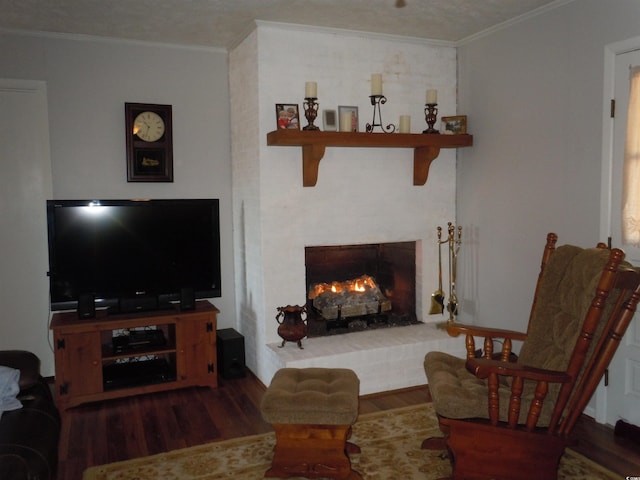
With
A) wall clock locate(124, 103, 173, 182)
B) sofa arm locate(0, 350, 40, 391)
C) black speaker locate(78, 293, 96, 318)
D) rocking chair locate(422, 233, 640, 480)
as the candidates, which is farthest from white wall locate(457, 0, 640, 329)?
sofa arm locate(0, 350, 40, 391)

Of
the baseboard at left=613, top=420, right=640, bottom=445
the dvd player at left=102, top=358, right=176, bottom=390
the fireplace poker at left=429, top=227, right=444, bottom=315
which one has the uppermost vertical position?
the fireplace poker at left=429, top=227, right=444, bottom=315

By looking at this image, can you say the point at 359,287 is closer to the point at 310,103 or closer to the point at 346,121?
the point at 346,121

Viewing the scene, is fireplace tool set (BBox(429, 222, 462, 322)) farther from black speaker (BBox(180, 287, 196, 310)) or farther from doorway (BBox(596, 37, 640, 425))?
black speaker (BBox(180, 287, 196, 310))

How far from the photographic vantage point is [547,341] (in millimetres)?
2746

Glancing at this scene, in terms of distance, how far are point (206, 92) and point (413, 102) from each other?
64.1 inches

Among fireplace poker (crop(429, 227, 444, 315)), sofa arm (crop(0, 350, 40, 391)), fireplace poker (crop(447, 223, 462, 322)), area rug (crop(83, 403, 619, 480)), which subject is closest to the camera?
sofa arm (crop(0, 350, 40, 391))

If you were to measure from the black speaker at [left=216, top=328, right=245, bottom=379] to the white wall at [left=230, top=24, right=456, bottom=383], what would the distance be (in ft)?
0.34

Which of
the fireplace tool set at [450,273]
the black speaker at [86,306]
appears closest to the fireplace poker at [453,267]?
the fireplace tool set at [450,273]

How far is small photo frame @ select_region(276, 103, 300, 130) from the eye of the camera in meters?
3.77

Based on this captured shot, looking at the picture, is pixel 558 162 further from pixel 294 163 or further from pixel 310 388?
pixel 310 388

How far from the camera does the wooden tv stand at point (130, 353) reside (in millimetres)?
3605

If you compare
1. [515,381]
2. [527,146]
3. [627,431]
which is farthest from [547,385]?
[527,146]

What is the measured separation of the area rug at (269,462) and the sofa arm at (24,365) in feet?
2.13

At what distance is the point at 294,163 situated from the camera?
3918mm
